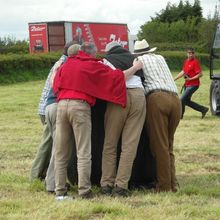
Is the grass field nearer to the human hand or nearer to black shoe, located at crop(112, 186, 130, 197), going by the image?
black shoe, located at crop(112, 186, 130, 197)

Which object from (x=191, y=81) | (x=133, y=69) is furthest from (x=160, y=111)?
(x=191, y=81)

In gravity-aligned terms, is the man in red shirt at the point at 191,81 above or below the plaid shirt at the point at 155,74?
below

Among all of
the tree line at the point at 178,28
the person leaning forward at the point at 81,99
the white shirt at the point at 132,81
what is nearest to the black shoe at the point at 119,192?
the person leaning forward at the point at 81,99

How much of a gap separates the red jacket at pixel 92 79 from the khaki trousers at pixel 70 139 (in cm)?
17

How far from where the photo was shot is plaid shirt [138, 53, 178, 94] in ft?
24.3

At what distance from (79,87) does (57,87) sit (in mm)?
284

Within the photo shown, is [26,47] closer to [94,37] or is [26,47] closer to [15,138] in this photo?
[94,37]

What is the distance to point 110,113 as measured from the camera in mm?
7113

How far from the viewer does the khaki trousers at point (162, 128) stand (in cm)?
732

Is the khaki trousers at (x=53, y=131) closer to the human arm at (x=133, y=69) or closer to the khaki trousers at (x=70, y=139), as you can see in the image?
the khaki trousers at (x=70, y=139)

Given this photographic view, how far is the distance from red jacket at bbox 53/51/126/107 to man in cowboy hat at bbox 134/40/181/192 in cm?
49

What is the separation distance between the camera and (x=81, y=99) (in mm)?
6852

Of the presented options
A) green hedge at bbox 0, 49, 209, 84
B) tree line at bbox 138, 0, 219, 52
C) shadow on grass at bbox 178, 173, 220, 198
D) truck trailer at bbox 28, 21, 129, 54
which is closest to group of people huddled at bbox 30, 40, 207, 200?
shadow on grass at bbox 178, 173, 220, 198

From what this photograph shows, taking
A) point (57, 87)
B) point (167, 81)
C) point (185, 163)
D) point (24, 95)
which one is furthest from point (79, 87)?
point (24, 95)
